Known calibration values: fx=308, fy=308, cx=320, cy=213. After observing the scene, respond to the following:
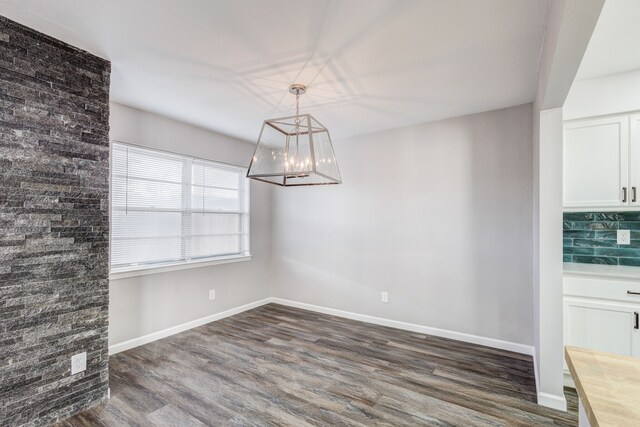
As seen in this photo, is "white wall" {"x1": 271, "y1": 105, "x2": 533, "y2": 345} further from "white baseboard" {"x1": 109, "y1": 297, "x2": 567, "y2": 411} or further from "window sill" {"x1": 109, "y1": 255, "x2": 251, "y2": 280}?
"window sill" {"x1": 109, "y1": 255, "x2": 251, "y2": 280}

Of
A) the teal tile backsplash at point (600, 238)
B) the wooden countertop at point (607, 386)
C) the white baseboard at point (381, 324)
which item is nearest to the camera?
the wooden countertop at point (607, 386)

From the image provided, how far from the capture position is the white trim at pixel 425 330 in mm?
Result: 3168

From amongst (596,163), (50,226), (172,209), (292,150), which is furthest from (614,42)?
(172,209)

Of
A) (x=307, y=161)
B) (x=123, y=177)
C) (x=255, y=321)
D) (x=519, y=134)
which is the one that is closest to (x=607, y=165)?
(x=519, y=134)

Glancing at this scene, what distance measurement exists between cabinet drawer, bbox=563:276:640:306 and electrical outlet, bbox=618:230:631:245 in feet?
2.27

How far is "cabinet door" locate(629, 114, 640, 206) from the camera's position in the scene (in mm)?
2451

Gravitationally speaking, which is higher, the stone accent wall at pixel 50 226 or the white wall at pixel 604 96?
the white wall at pixel 604 96

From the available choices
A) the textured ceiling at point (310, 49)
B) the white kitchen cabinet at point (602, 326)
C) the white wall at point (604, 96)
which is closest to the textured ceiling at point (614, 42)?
the white wall at point (604, 96)

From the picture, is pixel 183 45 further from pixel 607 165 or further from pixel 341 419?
pixel 607 165

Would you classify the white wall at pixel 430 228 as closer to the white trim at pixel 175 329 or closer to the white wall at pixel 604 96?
the white wall at pixel 604 96

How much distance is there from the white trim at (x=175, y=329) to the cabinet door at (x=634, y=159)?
4.41m

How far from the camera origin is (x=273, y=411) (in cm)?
220

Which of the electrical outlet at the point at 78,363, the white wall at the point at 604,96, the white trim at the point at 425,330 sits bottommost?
the white trim at the point at 425,330

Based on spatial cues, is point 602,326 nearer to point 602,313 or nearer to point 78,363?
point 602,313
